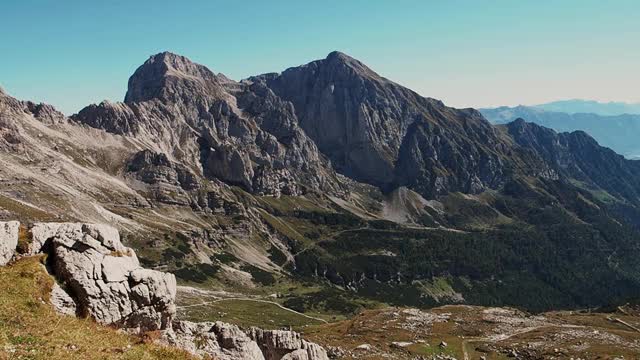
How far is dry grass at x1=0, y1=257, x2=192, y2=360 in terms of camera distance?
2655 cm

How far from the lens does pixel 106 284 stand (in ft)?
123

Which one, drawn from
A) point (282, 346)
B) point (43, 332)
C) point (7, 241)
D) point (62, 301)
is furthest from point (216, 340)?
point (7, 241)

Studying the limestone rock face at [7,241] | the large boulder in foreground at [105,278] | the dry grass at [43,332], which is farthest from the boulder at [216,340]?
the limestone rock face at [7,241]

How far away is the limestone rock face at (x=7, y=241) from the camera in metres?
36.8

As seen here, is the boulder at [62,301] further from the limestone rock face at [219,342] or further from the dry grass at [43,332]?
the limestone rock face at [219,342]

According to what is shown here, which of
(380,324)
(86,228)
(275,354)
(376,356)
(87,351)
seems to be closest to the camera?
(87,351)

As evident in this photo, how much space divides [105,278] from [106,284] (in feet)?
1.68

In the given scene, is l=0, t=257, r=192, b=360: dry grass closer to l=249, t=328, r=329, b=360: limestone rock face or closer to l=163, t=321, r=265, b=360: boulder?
l=163, t=321, r=265, b=360: boulder

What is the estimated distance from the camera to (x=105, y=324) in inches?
1417

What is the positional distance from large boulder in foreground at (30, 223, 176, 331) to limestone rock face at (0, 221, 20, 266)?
123 cm

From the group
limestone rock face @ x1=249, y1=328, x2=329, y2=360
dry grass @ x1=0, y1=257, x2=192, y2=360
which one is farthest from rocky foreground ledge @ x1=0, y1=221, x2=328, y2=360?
limestone rock face @ x1=249, y1=328, x2=329, y2=360

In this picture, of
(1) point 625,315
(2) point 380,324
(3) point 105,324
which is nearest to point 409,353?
(2) point 380,324

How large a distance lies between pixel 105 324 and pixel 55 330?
6.67m

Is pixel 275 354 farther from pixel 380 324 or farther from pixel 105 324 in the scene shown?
pixel 380 324
